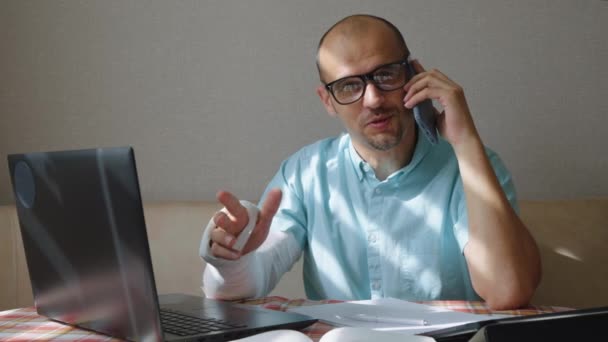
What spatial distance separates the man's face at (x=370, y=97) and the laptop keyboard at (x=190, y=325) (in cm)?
66

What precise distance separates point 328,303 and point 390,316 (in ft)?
0.58

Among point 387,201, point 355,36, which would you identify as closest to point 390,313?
point 387,201

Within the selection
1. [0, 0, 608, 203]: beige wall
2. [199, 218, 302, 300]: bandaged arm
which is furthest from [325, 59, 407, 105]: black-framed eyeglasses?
[0, 0, 608, 203]: beige wall

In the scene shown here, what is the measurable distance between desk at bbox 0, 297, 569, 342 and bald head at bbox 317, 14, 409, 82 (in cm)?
62

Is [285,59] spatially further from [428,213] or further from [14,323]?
[14,323]

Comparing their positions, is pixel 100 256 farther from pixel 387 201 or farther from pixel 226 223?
pixel 387 201

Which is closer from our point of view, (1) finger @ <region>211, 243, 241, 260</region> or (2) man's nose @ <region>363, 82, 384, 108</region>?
(1) finger @ <region>211, 243, 241, 260</region>

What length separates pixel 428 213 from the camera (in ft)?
5.51

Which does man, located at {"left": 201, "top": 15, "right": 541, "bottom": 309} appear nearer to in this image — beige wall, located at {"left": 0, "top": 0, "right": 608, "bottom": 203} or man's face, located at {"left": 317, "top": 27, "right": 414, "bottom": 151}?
man's face, located at {"left": 317, "top": 27, "right": 414, "bottom": 151}

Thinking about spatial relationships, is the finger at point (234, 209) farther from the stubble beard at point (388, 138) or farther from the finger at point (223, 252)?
the stubble beard at point (388, 138)

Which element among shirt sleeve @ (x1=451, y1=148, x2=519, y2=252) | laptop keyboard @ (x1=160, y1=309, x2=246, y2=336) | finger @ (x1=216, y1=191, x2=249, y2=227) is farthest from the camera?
shirt sleeve @ (x1=451, y1=148, x2=519, y2=252)

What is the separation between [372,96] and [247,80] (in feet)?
2.69

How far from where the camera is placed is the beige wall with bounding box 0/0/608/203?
7.14 ft

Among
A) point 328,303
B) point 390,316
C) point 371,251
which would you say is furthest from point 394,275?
point 390,316
